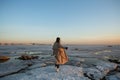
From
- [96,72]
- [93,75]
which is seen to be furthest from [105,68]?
[93,75]

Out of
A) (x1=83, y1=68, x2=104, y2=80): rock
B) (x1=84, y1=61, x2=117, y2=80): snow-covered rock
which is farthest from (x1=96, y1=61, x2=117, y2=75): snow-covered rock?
(x1=83, y1=68, x2=104, y2=80): rock

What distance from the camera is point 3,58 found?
22.7 m

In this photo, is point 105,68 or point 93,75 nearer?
point 93,75

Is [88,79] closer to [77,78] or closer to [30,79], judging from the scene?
[77,78]

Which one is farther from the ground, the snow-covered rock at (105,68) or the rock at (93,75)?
the rock at (93,75)

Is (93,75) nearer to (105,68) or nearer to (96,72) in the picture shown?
(96,72)

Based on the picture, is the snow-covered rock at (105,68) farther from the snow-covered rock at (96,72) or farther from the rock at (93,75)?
the rock at (93,75)

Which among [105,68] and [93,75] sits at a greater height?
[93,75]

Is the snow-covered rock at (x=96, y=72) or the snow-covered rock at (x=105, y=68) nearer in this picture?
the snow-covered rock at (x=96, y=72)

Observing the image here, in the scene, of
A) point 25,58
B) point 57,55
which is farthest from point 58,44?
point 25,58

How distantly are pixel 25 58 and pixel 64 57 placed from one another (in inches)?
522

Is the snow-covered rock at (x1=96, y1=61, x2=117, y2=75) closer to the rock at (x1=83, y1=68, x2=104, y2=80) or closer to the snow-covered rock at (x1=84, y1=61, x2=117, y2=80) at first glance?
the snow-covered rock at (x1=84, y1=61, x2=117, y2=80)

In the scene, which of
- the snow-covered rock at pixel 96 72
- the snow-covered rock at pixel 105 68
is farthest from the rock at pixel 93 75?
the snow-covered rock at pixel 105 68

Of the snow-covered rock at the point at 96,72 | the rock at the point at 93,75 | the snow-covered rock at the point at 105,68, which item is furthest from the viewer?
the snow-covered rock at the point at 105,68
